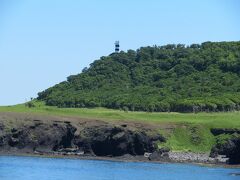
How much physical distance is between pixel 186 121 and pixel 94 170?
51.4 meters

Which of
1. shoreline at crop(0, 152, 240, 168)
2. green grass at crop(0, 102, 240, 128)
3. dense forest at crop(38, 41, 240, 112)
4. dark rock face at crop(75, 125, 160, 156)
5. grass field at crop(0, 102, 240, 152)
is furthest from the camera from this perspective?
dense forest at crop(38, 41, 240, 112)

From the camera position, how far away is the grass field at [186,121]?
13266cm

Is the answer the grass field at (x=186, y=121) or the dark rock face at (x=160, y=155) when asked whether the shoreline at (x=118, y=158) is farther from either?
the grass field at (x=186, y=121)

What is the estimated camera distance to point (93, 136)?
406ft

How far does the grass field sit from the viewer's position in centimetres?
13266

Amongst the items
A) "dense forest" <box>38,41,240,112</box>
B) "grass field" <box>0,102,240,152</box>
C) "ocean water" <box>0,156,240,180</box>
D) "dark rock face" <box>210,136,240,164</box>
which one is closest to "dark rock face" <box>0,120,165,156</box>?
"grass field" <box>0,102,240,152</box>

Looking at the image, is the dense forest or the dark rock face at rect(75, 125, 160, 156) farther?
the dense forest

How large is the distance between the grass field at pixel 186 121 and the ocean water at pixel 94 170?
1644cm

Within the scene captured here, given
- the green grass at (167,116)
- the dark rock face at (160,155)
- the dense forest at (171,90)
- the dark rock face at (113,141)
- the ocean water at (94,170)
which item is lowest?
the ocean water at (94,170)

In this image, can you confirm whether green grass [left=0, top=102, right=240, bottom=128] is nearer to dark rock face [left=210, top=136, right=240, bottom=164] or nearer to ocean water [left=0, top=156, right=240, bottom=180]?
dark rock face [left=210, top=136, right=240, bottom=164]

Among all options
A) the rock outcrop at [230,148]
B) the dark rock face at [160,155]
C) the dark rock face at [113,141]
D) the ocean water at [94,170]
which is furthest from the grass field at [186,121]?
the ocean water at [94,170]

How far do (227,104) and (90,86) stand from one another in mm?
50696

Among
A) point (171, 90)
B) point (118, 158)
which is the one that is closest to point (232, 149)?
point (118, 158)

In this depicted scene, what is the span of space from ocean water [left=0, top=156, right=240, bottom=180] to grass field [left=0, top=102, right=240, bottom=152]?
16442 mm
